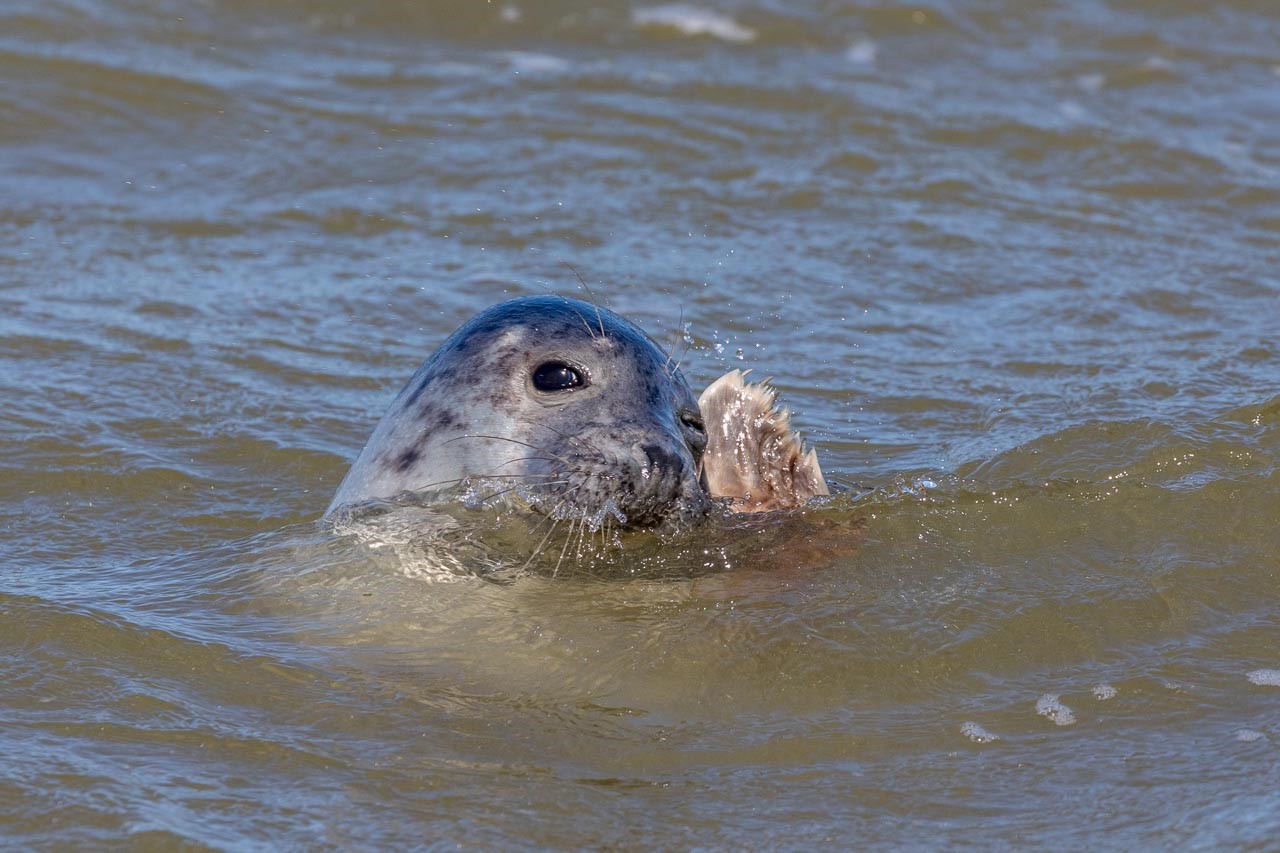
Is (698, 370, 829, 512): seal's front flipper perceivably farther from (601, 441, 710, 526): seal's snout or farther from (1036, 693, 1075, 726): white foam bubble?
(1036, 693, 1075, 726): white foam bubble

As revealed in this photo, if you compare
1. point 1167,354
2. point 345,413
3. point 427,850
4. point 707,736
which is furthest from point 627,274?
point 427,850

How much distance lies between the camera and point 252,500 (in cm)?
535

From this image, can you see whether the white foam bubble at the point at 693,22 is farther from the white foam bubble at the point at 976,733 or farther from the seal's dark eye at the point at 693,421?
the white foam bubble at the point at 976,733

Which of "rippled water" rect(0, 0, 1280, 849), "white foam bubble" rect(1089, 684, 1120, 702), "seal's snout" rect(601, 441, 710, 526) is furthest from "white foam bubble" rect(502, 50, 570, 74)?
"white foam bubble" rect(1089, 684, 1120, 702)

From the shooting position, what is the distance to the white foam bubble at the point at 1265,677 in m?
3.87

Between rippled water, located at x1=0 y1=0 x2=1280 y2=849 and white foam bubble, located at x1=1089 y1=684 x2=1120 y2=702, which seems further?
white foam bubble, located at x1=1089 y1=684 x2=1120 y2=702

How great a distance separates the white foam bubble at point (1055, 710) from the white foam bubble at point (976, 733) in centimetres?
16

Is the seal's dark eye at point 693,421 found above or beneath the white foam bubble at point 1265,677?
above

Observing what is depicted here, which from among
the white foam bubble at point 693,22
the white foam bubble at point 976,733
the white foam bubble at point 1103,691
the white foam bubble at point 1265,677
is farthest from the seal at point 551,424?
the white foam bubble at point 693,22

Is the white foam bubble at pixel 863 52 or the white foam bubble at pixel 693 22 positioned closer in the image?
the white foam bubble at pixel 863 52

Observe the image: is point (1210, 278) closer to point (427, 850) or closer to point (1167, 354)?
point (1167, 354)

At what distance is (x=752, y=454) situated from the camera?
4.64m

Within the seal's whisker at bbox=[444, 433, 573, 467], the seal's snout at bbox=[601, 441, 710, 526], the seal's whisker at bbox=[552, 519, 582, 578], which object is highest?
the seal's whisker at bbox=[444, 433, 573, 467]

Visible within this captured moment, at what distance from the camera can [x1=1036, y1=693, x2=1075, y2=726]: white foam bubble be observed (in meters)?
3.72
